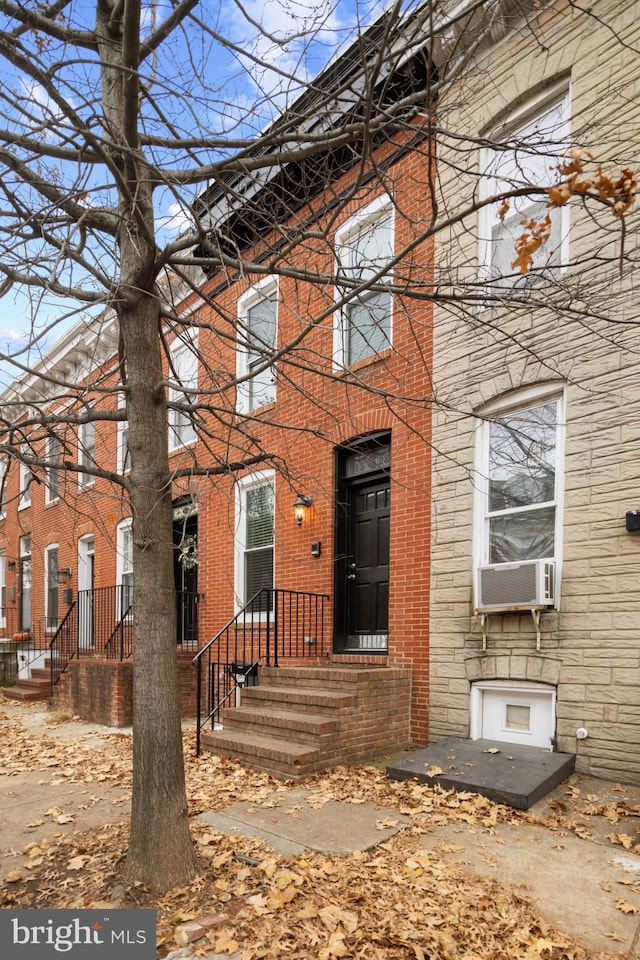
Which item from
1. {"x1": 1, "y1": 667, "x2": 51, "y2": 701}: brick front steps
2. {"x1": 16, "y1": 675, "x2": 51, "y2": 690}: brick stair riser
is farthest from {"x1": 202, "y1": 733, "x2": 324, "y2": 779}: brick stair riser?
{"x1": 16, "y1": 675, "x2": 51, "y2": 690}: brick stair riser

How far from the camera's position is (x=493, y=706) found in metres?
5.84

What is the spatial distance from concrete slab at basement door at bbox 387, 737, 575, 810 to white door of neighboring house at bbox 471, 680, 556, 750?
0.10 meters

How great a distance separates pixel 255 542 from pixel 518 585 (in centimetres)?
479

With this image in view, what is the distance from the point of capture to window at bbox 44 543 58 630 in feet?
51.5

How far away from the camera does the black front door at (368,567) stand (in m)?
7.46

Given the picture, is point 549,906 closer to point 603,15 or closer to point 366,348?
point 366,348

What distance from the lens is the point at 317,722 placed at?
575cm

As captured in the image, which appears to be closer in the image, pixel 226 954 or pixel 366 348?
pixel 226 954

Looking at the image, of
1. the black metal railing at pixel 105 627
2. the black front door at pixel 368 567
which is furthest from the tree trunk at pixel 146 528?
the black metal railing at pixel 105 627

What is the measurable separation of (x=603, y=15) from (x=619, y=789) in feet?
20.7

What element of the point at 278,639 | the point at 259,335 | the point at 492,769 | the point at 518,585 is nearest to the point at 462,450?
the point at 518,585

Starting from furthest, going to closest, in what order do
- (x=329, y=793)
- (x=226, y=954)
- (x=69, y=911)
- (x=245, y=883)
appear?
(x=329, y=793), (x=245, y=883), (x=69, y=911), (x=226, y=954)

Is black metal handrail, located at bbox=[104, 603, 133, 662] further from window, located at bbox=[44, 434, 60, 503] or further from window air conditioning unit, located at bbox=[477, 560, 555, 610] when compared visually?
window air conditioning unit, located at bbox=[477, 560, 555, 610]

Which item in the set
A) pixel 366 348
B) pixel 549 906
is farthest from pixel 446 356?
pixel 549 906
